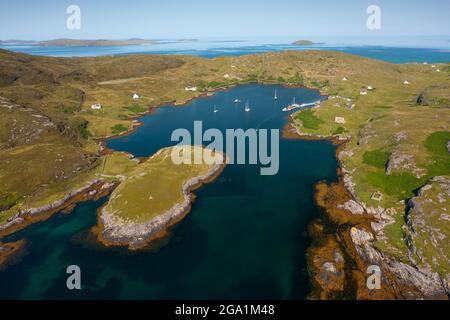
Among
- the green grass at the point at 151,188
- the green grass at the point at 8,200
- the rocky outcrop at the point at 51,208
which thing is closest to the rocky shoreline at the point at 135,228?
the green grass at the point at 151,188

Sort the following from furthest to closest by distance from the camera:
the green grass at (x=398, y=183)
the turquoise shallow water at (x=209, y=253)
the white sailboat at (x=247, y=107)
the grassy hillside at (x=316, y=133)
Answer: the white sailboat at (x=247, y=107), the grassy hillside at (x=316, y=133), the green grass at (x=398, y=183), the turquoise shallow water at (x=209, y=253)

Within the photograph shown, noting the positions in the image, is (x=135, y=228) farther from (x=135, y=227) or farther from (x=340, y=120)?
(x=340, y=120)

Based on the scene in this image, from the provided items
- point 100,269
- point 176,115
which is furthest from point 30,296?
point 176,115

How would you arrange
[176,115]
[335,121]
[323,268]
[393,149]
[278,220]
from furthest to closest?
[176,115] → [335,121] → [393,149] → [278,220] → [323,268]

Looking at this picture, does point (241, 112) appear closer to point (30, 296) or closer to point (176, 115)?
point (176, 115)

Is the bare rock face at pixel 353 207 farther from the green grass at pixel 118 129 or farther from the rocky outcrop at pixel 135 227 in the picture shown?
the green grass at pixel 118 129

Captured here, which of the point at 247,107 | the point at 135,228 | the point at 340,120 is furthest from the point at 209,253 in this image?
the point at 247,107
